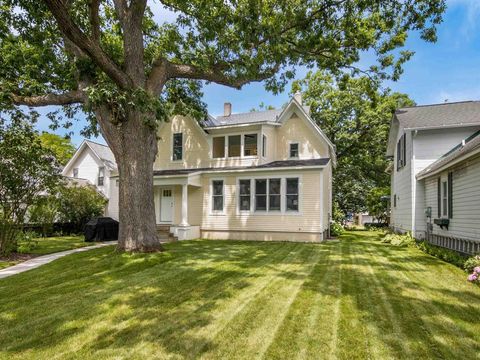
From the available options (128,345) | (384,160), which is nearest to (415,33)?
(128,345)

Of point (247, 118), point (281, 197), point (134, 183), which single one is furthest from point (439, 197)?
point (247, 118)

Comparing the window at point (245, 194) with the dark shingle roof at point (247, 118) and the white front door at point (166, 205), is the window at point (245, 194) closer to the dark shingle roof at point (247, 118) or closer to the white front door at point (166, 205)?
the white front door at point (166, 205)

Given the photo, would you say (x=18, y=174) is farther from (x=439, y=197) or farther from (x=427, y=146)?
(x=427, y=146)

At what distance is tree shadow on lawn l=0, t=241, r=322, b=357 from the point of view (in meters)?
3.87

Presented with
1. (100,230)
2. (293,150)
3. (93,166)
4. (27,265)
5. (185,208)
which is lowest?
(27,265)

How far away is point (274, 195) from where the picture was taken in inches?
590

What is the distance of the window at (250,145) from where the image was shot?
16875 millimetres

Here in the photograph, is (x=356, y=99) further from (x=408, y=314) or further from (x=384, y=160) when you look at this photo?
(x=408, y=314)

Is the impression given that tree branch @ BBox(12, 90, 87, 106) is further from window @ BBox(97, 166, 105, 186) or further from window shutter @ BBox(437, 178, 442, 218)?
window @ BBox(97, 166, 105, 186)

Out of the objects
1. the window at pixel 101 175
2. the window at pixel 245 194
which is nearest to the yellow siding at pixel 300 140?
the window at pixel 245 194

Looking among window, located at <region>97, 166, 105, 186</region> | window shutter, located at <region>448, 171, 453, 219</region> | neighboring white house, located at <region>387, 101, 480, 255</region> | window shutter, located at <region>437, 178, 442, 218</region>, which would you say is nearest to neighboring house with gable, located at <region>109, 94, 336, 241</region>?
neighboring white house, located at <region>387, 101, 480, 255</region>

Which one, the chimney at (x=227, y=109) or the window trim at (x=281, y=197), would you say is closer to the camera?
the window trim at (x=281, y=197)

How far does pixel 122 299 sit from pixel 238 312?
6.76 ft

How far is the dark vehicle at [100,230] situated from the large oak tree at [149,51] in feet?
17.8
